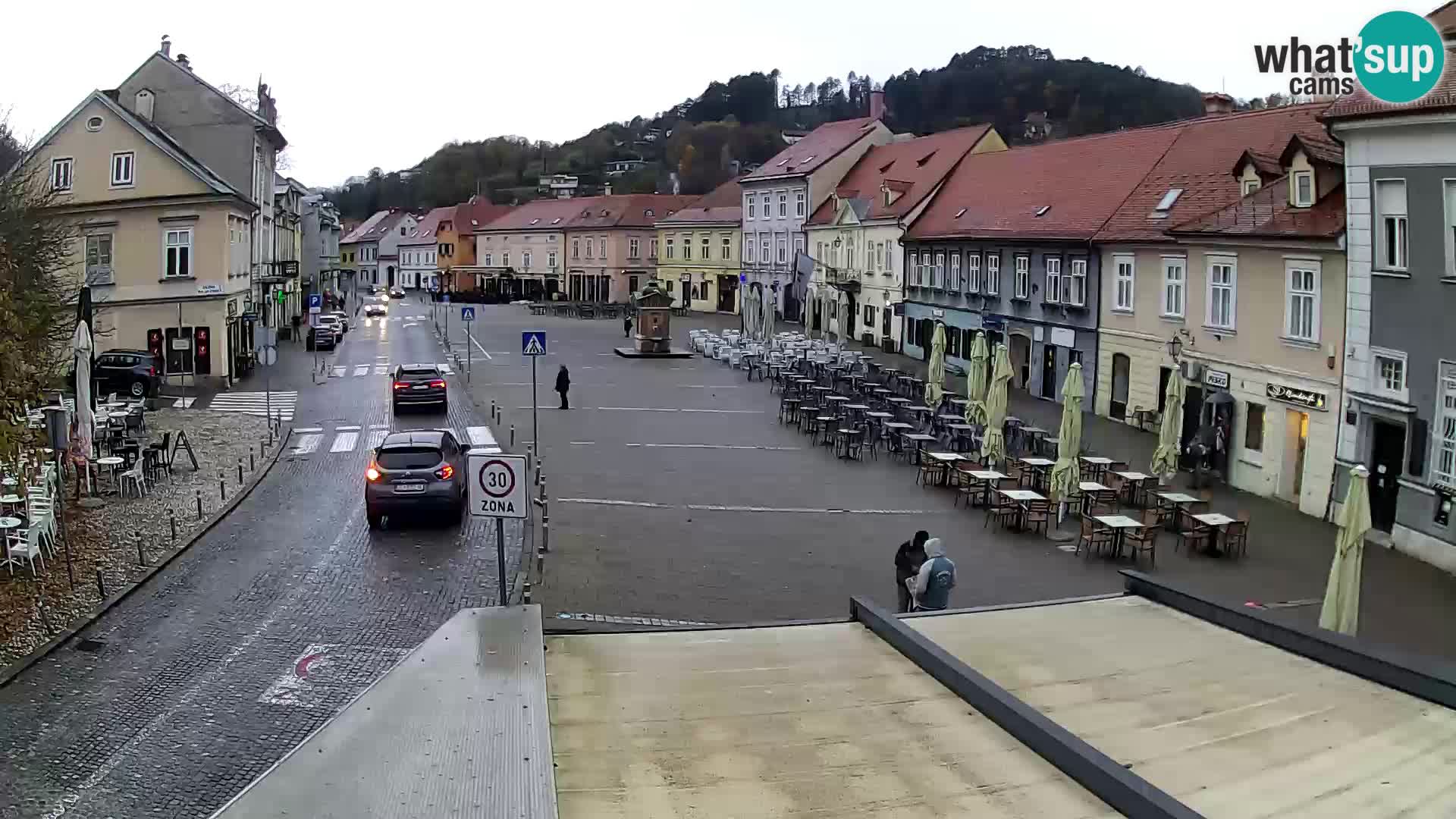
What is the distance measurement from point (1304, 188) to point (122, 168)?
112ft

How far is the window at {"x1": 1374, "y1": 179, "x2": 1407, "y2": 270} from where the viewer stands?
19547 millimetres

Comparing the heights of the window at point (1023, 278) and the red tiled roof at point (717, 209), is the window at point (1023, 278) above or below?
below

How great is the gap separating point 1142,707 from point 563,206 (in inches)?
4154

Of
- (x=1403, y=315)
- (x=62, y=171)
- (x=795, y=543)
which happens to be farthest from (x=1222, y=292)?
(x=62, y=171)

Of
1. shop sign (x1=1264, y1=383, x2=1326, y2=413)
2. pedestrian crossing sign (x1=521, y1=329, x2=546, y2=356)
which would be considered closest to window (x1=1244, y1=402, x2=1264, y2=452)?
shop sign (x1=1264, y1=383, x2=1326, y2=413)

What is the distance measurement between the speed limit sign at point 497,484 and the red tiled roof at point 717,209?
73.5 meters

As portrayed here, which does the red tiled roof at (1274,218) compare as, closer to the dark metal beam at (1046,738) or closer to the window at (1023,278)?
the window at (1023,278)

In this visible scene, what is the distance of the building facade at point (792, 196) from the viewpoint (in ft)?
225

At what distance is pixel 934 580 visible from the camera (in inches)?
511

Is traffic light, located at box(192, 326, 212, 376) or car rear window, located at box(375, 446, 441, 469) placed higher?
traffic light, located at box(192, 326, 212, 376)

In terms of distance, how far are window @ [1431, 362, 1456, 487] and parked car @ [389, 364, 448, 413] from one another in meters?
24.2

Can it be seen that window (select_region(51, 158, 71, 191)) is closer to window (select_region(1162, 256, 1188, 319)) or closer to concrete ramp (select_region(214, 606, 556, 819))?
window (select_region(1162, 256, 1188, 319))

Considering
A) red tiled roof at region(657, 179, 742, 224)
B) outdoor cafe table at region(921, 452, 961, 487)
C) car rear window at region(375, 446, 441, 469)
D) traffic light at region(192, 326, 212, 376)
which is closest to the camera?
car rear window at region(375, 446, 441, 469)

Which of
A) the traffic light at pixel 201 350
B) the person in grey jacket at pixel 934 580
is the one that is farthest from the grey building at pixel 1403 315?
the traffic light at pixel 201 350
